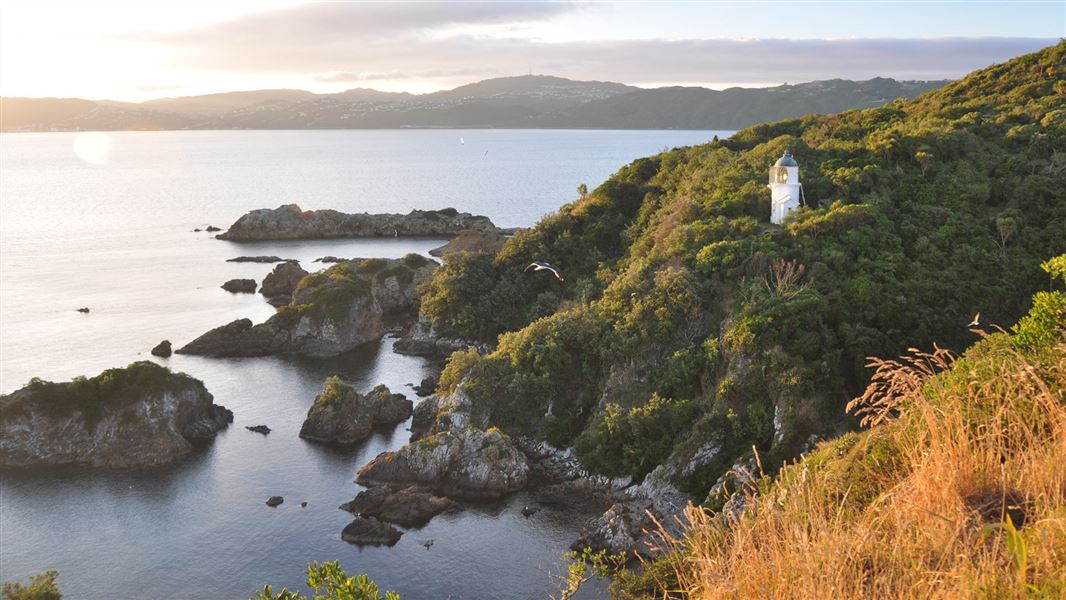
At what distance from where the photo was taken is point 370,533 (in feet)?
130

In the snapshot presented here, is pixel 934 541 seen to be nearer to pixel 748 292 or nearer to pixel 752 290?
pixel 752 290

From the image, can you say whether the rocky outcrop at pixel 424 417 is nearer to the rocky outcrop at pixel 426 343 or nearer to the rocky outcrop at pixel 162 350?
the rocky outcrop at pixel 426 343

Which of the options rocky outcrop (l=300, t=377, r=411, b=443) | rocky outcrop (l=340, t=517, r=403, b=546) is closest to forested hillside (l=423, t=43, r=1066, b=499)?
rocky outcrop (l=300, t=377, r=411, b=443)

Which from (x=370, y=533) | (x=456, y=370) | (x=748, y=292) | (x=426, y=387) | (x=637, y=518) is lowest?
(x=370, y=533)

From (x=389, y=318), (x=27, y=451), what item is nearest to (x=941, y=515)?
(x=27, y=451)

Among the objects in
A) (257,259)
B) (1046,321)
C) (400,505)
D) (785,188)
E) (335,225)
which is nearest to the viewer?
(1046,321)

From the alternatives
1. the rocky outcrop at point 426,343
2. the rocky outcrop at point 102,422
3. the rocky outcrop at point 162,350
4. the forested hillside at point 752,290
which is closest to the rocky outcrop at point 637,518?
the forested hillside at point 752,290

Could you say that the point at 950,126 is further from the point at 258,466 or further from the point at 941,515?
the point at 941,515

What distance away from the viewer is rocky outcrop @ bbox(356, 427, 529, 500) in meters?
44.4

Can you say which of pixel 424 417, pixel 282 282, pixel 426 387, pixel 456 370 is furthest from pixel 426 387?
pixel 282 282

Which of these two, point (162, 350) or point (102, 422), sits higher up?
point (102, 422)

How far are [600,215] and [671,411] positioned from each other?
32.8 m

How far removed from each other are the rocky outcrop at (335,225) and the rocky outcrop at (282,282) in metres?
41.6

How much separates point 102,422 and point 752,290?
40.2 m
